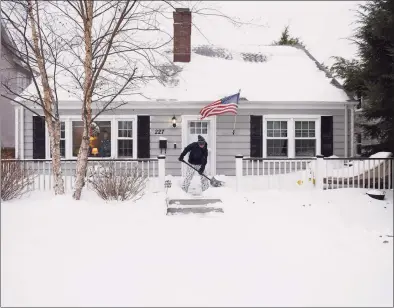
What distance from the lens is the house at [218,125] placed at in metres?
11.9

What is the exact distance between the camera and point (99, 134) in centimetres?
1216

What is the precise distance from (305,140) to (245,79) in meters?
3.03

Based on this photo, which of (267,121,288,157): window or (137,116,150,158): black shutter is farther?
(267,121,288,157): window

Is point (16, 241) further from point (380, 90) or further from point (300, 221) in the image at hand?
point (380, 90)

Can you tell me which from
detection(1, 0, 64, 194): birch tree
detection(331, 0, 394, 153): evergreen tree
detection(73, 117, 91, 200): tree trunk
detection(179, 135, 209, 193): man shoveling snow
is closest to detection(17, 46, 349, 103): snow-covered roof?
detection(331, 0, 394, 153): evergreen tree

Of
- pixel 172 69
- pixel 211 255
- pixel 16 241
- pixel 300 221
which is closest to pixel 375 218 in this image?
pixel 300 221

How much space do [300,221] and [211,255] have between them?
2.53m

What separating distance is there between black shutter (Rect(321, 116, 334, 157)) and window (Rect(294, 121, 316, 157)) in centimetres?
30

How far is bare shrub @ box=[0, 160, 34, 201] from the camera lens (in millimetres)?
7635

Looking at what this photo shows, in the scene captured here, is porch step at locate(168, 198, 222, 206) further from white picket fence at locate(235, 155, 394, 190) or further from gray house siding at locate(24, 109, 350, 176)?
gray house siding at locate(24, 109, 350, 176)

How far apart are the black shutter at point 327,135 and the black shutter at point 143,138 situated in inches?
236

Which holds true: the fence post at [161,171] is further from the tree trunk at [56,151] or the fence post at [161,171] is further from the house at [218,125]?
the house at [218,125]

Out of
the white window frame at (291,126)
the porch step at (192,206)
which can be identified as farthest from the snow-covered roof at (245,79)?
the porch step at (192,206)

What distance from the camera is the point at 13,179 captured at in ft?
25.5
